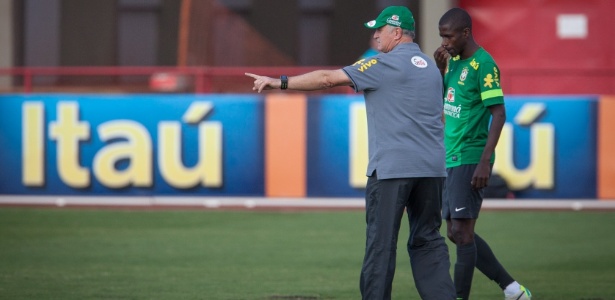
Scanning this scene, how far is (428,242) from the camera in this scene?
7.24m

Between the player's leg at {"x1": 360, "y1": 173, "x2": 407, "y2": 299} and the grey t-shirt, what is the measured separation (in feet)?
0.32

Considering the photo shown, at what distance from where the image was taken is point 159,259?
10836 mm

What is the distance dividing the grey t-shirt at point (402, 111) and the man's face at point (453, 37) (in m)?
0.71

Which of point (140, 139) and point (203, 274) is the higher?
point (140, 139)

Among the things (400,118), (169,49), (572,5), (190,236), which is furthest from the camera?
(169,49)

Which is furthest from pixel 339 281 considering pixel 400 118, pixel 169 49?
pixel 169 49

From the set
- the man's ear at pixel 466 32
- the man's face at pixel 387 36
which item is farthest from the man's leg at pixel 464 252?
the man's face at pixel 387 36

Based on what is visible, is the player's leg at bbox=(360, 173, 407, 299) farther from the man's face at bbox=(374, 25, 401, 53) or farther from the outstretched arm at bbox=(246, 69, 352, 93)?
the man's face at bbox=(374, 25, 401, 53)

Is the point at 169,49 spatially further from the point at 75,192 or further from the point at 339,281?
the point at 339,281

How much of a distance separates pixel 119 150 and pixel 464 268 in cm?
869

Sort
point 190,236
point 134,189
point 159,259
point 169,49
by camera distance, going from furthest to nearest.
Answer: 1. point 169,49
2. point 134,189
3. point 190,236
4. point 159,259

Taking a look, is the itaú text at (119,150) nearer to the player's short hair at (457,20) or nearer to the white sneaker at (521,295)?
the white sneaker at (521,295)

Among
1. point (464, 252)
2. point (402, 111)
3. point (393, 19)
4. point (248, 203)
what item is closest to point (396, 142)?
point (402, 111)

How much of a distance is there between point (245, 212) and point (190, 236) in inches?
108
